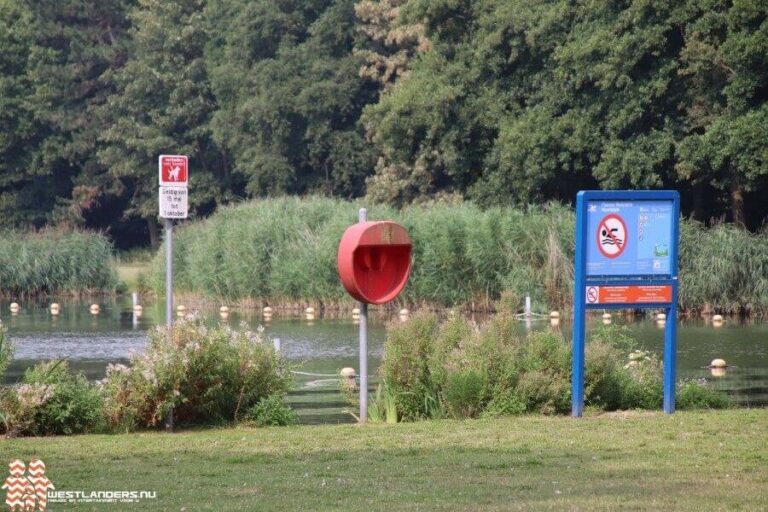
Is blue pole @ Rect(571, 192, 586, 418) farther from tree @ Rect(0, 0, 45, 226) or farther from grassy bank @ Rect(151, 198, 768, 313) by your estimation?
tree @ Rect(0, 0, 45, 226)

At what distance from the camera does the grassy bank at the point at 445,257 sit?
3538 centimetres

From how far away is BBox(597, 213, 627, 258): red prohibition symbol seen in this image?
14.2 m

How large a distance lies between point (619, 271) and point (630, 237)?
1.21 ft

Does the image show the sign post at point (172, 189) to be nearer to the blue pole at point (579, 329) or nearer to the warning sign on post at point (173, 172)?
the warning sign on post at point (173, 172)

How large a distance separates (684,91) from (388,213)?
9659 mm

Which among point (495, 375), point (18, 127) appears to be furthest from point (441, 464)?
point (18, 127)

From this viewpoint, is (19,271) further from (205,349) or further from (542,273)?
(205,349)

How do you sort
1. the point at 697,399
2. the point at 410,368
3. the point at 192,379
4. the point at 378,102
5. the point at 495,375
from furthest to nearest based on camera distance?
the point at 378,102 < the point at 697,399 < the point at 410,368 < the point at 495,375 < the point at 192,379

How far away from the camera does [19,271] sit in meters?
48.0

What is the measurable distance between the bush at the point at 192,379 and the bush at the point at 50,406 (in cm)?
22

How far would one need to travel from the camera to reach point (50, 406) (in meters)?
13.9

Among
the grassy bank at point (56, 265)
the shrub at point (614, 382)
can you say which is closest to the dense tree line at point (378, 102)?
the grassy bank at point (56, 265)

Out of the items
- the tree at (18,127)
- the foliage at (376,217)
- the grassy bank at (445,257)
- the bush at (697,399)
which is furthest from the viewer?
the tree at (18,127)

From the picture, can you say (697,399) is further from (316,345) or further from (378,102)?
(378,102)
